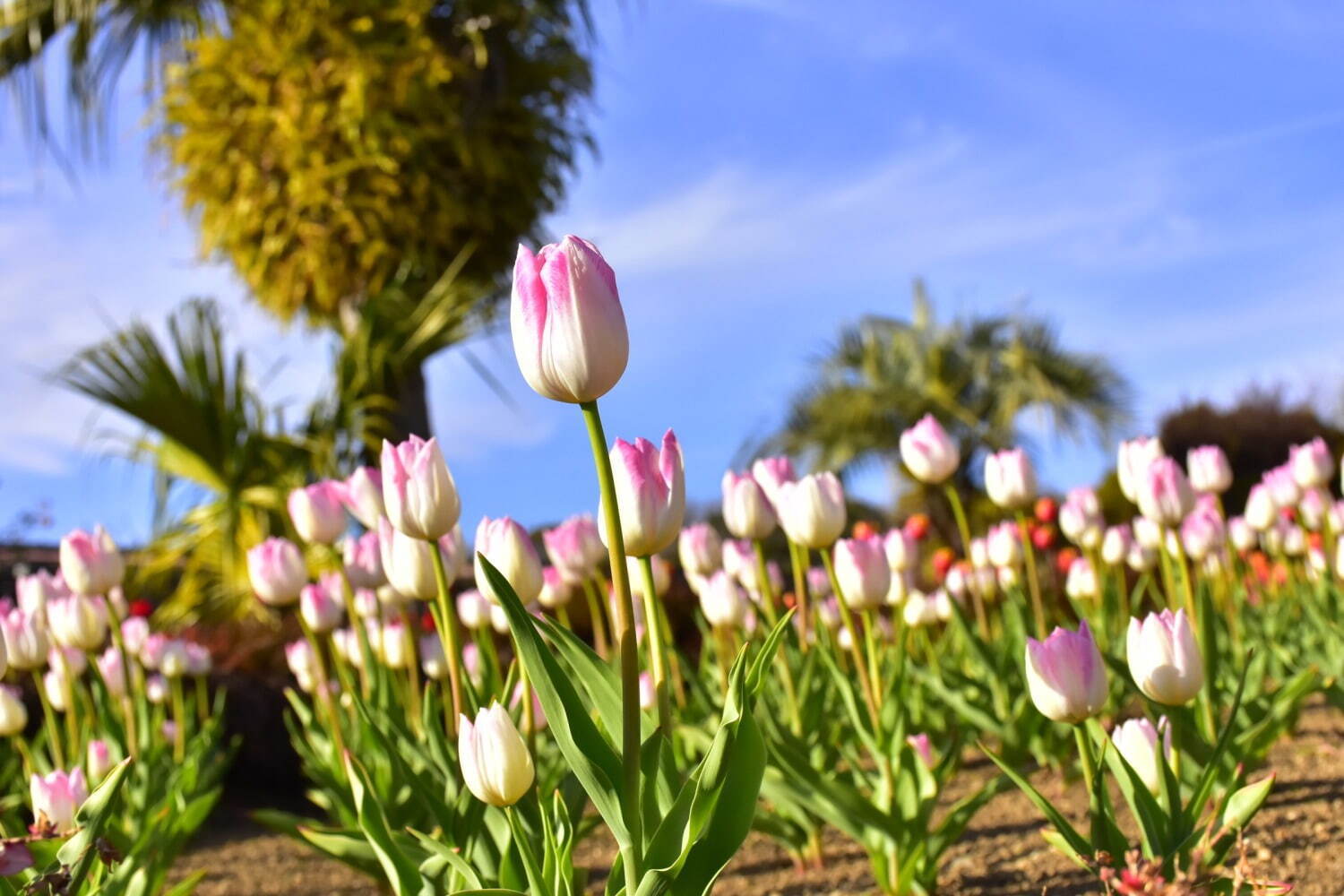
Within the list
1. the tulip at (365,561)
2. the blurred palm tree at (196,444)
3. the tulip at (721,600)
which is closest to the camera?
Result: the tulip at (365,561)

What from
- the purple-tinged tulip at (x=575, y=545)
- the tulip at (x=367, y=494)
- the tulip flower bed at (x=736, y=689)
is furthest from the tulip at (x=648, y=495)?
the purple-tinged tulip at (x=575, y=545)

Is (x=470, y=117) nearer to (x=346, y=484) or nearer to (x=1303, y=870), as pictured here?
(x=346, y=484)

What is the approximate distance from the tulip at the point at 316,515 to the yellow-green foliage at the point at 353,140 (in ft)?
22.4

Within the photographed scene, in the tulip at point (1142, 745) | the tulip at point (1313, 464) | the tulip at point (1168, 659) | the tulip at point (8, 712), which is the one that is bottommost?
the tulip at point (1142, 745)

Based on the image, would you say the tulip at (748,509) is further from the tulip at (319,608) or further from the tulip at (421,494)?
the tulip at (319,608)

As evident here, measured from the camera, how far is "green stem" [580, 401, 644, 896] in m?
1.05

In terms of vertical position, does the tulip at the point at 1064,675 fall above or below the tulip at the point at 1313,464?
below

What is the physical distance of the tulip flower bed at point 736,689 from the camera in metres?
1.10

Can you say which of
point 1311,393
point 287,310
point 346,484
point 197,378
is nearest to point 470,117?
point 287,310

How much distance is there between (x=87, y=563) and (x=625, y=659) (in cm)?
162

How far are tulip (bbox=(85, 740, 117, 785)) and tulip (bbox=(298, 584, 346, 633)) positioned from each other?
461mm

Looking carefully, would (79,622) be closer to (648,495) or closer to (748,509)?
(748,509)

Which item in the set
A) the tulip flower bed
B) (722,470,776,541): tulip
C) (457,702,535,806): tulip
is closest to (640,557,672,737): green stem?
the tulip flower bed

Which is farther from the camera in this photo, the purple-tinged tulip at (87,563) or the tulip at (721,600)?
the tulip at (721,600)
